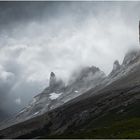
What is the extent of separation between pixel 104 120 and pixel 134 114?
64.8 ft

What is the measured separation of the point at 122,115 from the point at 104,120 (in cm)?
1174

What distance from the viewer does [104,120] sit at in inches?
7854

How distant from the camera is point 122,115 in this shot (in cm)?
19862

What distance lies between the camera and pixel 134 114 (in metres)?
191

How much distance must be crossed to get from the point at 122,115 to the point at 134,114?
378 inches
